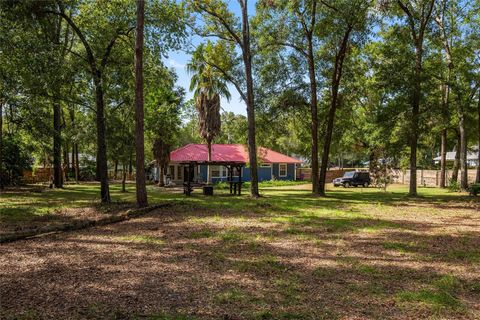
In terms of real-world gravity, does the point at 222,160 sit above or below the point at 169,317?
above

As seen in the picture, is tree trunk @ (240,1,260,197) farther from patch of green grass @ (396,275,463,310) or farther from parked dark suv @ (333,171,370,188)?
parked dark suv @ (333,171,370,188)

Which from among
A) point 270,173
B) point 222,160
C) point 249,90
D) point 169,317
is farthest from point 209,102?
point 169,317

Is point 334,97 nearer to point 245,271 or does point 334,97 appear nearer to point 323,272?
point 323,272

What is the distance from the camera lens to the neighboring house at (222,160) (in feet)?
124

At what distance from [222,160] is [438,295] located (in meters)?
33.8

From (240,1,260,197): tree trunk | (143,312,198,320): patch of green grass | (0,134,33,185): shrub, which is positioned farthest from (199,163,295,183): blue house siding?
(143,312,198,320): patch of green grass

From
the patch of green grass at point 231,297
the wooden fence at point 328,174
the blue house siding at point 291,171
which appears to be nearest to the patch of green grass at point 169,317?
the patch of green grass at point 231,297

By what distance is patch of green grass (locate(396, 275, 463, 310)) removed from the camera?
4891mm

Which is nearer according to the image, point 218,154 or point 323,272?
point 323,272

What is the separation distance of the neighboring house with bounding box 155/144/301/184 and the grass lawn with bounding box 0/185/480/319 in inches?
924

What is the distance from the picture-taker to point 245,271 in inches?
251

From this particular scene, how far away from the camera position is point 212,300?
4938mm

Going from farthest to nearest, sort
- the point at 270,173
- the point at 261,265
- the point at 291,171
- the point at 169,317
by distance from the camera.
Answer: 1. the point at 291,171
2. the point at 270,173
3. the point at 261,265
4. the point at 169,317

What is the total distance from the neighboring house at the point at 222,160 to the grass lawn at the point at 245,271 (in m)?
23.5
